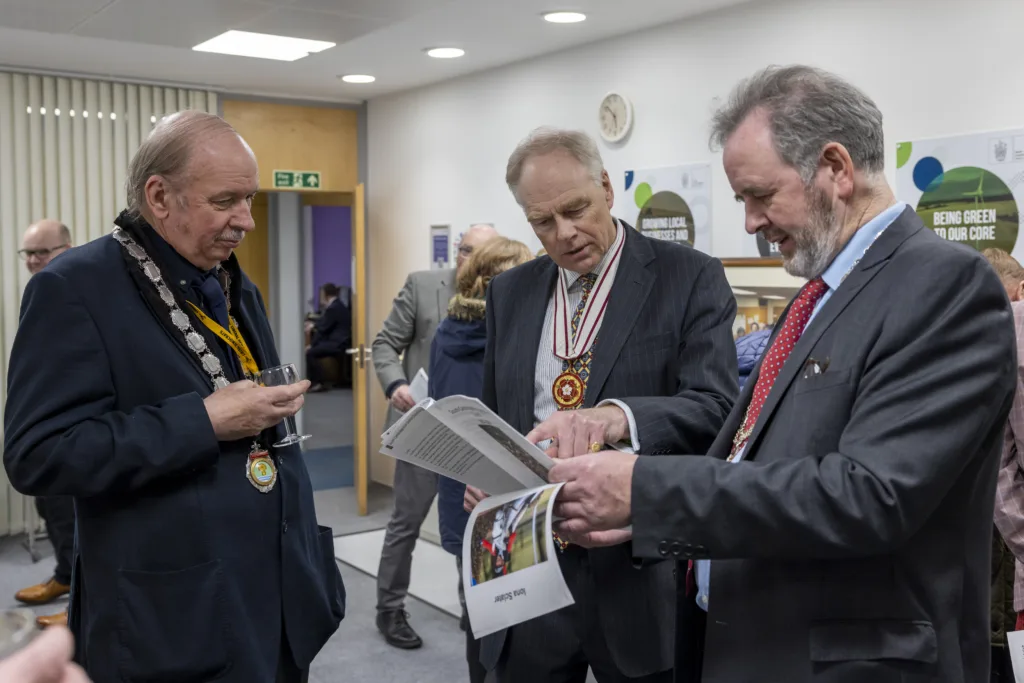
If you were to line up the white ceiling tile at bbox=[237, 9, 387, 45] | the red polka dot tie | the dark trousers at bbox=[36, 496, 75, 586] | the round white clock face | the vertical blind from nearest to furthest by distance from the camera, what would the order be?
the red polka dot tie → the white ceiling tile at bbox=[237, 9, 387, 45] → the dark trousers at bbox=[36, 496, 75, 586] → the round white clock face → the vertical blind

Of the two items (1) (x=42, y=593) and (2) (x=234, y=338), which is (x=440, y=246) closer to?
(1) (x=42, y=593)

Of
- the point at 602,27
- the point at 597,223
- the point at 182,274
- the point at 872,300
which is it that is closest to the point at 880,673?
the point at 872,300

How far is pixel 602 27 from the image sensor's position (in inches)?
198

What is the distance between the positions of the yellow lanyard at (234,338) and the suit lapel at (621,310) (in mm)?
672

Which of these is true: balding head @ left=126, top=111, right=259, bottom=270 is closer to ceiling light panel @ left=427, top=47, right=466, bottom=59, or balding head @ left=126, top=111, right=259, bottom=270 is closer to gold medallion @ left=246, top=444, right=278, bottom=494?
gold medallion @ left=246, top=444, right=278, bottom=494

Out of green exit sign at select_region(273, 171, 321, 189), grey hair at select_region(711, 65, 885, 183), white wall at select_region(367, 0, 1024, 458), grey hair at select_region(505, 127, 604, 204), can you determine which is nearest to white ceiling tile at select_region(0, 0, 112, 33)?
green exit sign at select_region(273, 171, 321, 189)

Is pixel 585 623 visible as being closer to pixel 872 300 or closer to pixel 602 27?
pixel 872 300

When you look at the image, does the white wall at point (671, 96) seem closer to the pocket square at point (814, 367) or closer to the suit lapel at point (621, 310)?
the suit lapel at point (621, 310)

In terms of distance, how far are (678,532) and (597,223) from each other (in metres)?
0.85

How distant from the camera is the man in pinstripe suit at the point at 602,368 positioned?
6.04 feet

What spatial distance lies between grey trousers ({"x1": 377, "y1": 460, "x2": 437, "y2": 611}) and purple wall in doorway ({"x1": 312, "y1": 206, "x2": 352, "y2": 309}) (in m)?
9.69

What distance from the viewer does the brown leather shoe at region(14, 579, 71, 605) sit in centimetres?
485

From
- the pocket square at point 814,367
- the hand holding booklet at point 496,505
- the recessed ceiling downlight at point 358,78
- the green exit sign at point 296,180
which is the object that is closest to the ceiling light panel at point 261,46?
the recessed ceiling downlight at point 358,78

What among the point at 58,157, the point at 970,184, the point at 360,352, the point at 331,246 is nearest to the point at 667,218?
the point at 970,184
